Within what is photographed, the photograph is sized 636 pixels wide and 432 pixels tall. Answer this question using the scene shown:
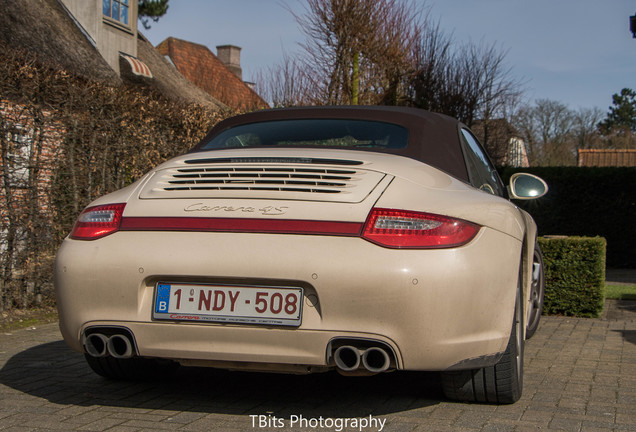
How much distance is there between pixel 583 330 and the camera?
708 cm

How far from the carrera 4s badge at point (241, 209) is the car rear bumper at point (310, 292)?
0.40 ft

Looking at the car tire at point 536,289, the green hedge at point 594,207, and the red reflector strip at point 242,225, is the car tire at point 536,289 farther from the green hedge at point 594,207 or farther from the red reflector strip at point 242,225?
the green hedge at point 594,207

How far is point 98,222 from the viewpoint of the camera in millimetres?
3615

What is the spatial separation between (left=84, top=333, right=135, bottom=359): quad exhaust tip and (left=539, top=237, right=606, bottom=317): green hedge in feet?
18.1

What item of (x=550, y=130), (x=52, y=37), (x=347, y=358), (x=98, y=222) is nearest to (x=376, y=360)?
(x=347, y=358)

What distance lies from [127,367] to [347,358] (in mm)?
1597

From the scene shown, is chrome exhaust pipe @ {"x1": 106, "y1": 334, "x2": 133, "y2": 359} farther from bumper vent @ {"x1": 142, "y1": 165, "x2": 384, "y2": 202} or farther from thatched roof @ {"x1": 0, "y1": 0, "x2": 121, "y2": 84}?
thatched roof @ {"x1": 0, "y1": 0, "x2": 121, "y2": 84}

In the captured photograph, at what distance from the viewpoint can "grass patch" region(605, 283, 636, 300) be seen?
10039 millimetres

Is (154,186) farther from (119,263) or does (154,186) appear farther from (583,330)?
(583,330)

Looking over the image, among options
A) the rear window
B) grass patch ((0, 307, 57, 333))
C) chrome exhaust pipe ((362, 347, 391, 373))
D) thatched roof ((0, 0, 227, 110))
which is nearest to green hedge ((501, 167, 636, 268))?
thatched roof ((0, 0, 227, 110))

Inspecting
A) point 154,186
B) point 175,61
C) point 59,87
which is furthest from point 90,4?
point 175,61

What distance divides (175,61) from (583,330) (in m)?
31.1

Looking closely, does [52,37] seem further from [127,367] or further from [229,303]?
[229,303]

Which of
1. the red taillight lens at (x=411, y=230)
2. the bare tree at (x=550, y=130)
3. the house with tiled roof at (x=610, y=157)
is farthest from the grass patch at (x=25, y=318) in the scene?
the bare tree at (x=550, y=130)
